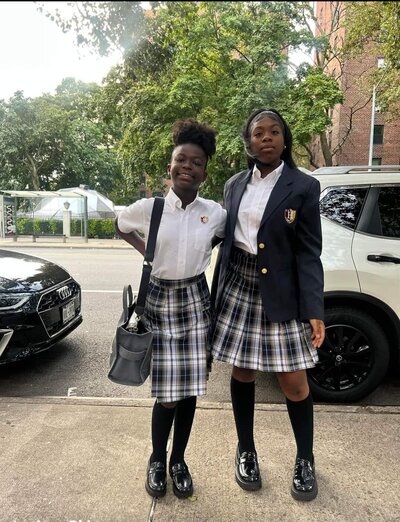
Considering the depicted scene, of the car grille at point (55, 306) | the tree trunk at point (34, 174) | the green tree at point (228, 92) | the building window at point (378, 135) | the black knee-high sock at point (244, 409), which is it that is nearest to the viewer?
the black knee-high sock at point (244, 409)

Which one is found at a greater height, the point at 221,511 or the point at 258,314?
the point at 258,314

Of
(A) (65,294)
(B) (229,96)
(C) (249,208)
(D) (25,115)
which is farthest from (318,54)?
(C) (249,208)

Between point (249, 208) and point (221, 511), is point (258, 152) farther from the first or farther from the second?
point (221, 511)

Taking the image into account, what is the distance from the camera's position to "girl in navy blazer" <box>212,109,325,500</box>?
211cm

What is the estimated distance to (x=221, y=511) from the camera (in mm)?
2197

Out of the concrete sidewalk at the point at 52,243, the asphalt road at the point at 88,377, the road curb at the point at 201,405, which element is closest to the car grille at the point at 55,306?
the asphalt road at the point at 88,377

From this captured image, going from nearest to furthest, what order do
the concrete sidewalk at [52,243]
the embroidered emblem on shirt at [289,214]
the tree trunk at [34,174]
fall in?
the embroidered emblem on shirt at [289,214]
the concrete sidewalk at [52,243]
the tree trunk at [34,174]

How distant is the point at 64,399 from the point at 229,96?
1506 cm

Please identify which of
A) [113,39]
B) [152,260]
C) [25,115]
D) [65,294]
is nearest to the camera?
[113,39]

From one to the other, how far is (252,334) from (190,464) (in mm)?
898

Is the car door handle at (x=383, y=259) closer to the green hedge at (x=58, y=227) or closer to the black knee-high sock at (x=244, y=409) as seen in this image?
the black knee-high sock at (x=244, y=409)

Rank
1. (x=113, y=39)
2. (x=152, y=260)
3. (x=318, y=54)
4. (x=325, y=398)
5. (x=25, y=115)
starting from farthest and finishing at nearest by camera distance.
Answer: (x=25, y=115), (x=318, y=54), (x=325, y=398), (x=152, y=260), (x=113, y=39)

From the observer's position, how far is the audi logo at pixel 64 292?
14.0ft

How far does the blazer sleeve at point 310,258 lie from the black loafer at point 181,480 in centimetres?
99
